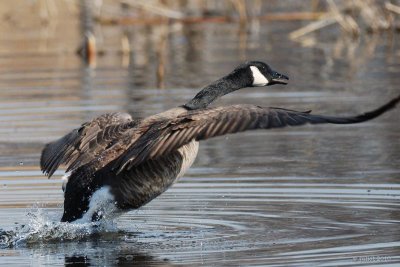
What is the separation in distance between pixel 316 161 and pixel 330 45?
12454 mm

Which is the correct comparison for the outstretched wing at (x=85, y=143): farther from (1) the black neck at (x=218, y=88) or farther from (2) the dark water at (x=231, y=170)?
(1) the black neck at (x=218, y=88)

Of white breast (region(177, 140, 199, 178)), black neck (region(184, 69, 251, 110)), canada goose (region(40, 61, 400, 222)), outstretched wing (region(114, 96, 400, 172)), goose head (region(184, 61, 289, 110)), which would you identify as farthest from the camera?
goose head (region(184, 61, 289, 110))

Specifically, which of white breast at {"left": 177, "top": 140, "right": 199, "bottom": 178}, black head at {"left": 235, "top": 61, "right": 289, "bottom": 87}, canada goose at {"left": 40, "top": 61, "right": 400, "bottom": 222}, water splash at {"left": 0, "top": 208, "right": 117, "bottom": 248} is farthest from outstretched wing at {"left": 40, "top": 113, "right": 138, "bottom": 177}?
black head at {"left": 235, "top": 61, "right": 289, "bottom": 87}

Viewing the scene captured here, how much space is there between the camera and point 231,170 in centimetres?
1110

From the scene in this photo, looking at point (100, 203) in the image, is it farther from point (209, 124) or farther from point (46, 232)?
point (209, 124)

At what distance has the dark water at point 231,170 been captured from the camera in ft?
25.3

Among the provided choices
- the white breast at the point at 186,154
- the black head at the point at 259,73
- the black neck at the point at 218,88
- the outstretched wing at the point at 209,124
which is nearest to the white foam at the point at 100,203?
the outstretched wing at the point at 209,124

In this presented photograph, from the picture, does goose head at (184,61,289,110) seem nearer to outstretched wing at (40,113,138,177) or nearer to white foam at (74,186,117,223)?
outstretched wing at (40,113,138,177)

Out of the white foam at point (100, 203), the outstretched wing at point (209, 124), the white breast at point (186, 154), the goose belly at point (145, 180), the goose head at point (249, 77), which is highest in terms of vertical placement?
the goose head at point (249, 77)

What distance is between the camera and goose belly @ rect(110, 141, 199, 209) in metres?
8.34

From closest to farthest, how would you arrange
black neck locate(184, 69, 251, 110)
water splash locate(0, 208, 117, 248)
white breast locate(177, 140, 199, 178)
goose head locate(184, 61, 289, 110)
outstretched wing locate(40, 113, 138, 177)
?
water splash locate(0, 208, 117, 248) < white breast locate(177, 140, 199, 178) < outstretched wing locate(40, 113, 138, 177) < black neck locate(184, 69, 251, 110) < goose head locate(184, 61, 289, 110)

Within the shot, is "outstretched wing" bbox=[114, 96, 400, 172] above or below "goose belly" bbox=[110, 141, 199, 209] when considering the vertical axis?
above

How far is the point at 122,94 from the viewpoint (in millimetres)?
16766

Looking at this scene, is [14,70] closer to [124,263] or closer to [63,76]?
[63,76]
